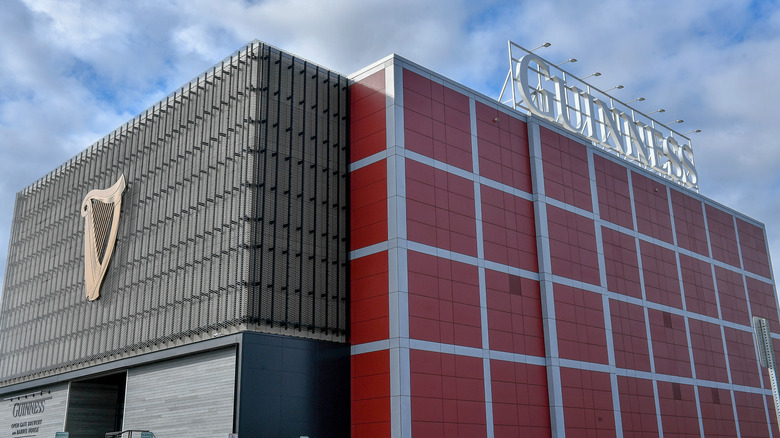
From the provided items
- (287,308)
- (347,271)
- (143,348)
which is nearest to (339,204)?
(347,271)

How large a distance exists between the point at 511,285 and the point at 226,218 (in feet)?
61.5

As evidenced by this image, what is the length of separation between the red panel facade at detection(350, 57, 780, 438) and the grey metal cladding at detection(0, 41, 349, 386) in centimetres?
229

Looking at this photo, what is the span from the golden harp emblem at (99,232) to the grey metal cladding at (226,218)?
806mm

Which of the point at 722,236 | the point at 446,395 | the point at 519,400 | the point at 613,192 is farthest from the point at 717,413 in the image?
the point at 446,395

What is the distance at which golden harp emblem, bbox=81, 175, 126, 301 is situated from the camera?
182 ft

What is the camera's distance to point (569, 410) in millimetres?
49281

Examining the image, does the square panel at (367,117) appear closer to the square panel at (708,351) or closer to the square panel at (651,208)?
the square panel at (651,208)

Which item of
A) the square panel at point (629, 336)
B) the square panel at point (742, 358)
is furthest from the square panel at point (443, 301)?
the square panel at point (742, 358)

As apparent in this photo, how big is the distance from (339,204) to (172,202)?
11508 millimetres

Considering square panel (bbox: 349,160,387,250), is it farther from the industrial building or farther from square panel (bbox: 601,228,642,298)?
square panel (bbox: 601,228,642,298)

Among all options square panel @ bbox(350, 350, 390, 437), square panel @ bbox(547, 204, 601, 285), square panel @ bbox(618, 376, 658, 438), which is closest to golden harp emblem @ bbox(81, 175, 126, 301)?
square panel @ bbox(350, 350, 390, 437)

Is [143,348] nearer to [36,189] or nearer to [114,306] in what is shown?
[114,306]

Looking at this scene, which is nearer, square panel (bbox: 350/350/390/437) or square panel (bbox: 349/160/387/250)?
square panel (bbox: 350/350/390/437)

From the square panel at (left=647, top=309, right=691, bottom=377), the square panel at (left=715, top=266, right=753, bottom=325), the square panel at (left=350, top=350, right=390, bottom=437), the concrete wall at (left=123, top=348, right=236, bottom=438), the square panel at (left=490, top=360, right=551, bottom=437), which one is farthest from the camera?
the square panel at (left=715, top=266, right=753, bottom=325)
